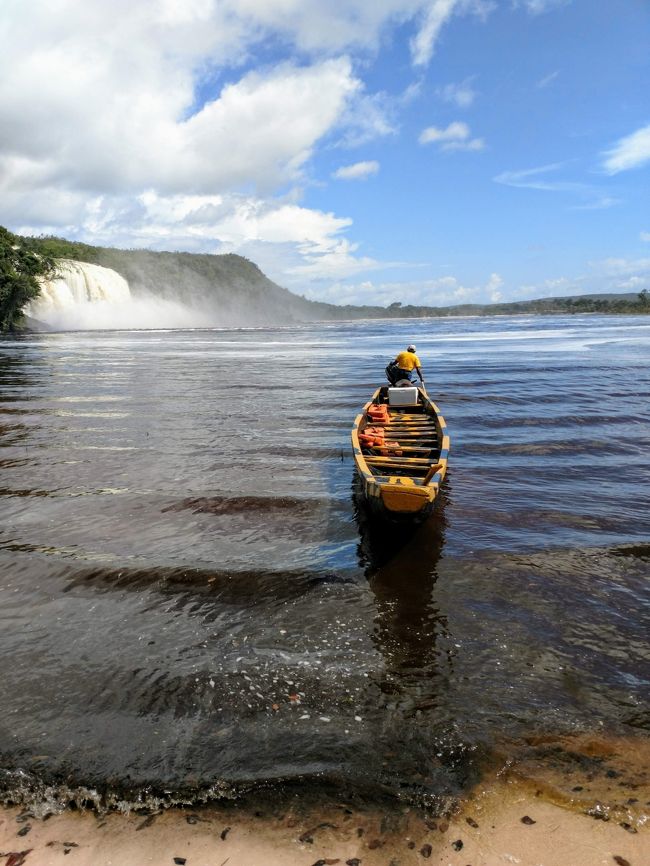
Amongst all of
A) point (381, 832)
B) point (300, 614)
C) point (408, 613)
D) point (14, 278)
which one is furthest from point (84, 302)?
point (381, 832)

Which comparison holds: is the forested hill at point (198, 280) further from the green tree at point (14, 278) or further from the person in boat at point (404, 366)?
the person in boat at point (404, 366)

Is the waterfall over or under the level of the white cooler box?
over

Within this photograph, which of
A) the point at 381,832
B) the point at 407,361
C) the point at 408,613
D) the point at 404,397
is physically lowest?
the point at 381,832

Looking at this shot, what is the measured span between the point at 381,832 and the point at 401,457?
6.42 meters

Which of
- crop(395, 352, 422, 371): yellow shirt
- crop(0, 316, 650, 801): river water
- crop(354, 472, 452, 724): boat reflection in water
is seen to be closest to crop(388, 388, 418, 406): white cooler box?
crop(0, 316, 650, 801): river water

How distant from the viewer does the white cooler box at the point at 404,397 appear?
13.3 meters

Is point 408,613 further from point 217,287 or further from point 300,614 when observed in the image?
point 217,287

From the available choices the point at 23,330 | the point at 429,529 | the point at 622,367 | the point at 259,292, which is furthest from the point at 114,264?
the point at 429,529

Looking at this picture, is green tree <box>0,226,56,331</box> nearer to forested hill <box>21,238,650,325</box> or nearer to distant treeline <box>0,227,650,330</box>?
distant treeline <box>0,227,650,330</box>

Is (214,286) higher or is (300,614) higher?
(214,286)

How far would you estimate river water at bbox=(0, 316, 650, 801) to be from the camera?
4.04 metres

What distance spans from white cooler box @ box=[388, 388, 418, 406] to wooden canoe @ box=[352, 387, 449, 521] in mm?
184

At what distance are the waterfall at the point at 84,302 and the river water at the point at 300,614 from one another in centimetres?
6376

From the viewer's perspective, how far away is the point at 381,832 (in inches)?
133
